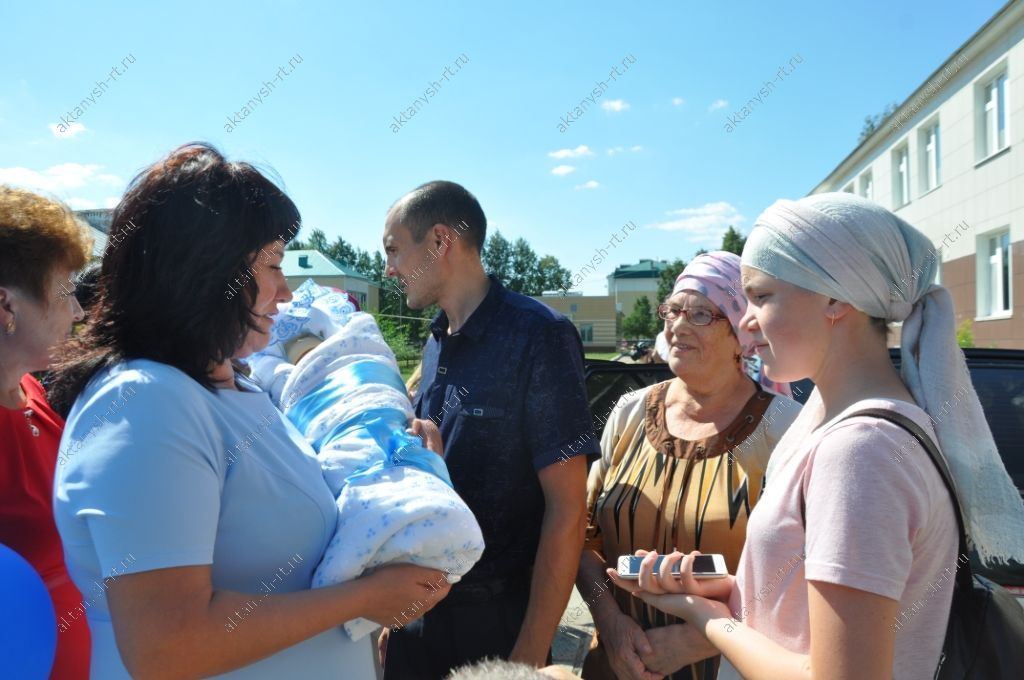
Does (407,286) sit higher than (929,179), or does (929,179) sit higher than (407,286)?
(929,179)

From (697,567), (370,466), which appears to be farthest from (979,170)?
(370,466)

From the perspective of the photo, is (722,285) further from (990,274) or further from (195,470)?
(990,274)

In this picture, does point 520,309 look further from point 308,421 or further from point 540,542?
point 308,421

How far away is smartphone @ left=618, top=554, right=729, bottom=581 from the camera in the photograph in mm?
1812

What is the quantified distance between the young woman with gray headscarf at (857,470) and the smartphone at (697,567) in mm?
133

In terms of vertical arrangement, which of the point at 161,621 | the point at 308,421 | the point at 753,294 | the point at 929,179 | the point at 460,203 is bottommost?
the point at 161,621

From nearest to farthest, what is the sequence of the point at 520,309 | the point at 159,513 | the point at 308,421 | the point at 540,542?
the point at 159,513
the point at 308,421
the point at 540,542
the point at 520,309

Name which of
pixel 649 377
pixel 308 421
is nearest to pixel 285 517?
pixel 308 421

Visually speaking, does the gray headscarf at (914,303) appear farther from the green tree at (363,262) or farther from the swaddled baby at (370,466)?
the green tree at (363,262)

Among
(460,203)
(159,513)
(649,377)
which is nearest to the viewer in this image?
(159,513)

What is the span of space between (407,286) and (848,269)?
5.49ft

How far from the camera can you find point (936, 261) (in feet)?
4.93

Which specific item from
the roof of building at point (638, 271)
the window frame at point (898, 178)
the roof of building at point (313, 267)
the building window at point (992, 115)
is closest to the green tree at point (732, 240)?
the window frame at point (898, 178)

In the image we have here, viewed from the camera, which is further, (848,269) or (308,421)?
(308,421)
